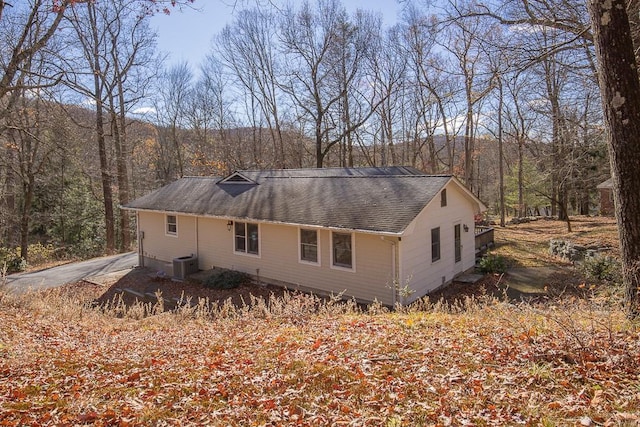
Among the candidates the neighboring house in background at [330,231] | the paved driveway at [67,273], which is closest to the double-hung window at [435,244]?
the neighboring house in background at [330,231]

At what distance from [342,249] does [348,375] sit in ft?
24.2

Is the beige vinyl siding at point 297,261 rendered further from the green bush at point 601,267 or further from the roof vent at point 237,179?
the green bush at point 601,267

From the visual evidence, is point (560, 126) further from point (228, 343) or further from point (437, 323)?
point (228, 343)

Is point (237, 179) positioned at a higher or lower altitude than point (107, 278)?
higher

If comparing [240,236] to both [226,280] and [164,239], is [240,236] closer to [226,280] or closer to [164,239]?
[226,280]

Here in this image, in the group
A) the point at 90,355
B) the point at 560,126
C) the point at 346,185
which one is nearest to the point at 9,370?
the point at 90,355

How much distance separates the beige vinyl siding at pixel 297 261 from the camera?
1109 cm

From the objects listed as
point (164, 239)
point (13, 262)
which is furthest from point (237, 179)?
point (13, 262)

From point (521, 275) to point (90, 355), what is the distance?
13295 millimetres

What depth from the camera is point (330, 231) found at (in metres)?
12.0

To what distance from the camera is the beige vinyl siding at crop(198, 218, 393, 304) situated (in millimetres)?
11086

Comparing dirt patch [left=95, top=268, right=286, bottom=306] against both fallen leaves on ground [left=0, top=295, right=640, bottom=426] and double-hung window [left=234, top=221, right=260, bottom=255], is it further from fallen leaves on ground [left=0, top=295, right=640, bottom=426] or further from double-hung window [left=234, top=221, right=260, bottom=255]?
fallen leaves on ground [left=0, top=295, right=640, bottom=426]

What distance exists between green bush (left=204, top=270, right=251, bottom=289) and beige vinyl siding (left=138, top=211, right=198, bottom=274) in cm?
283

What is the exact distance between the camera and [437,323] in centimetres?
648
